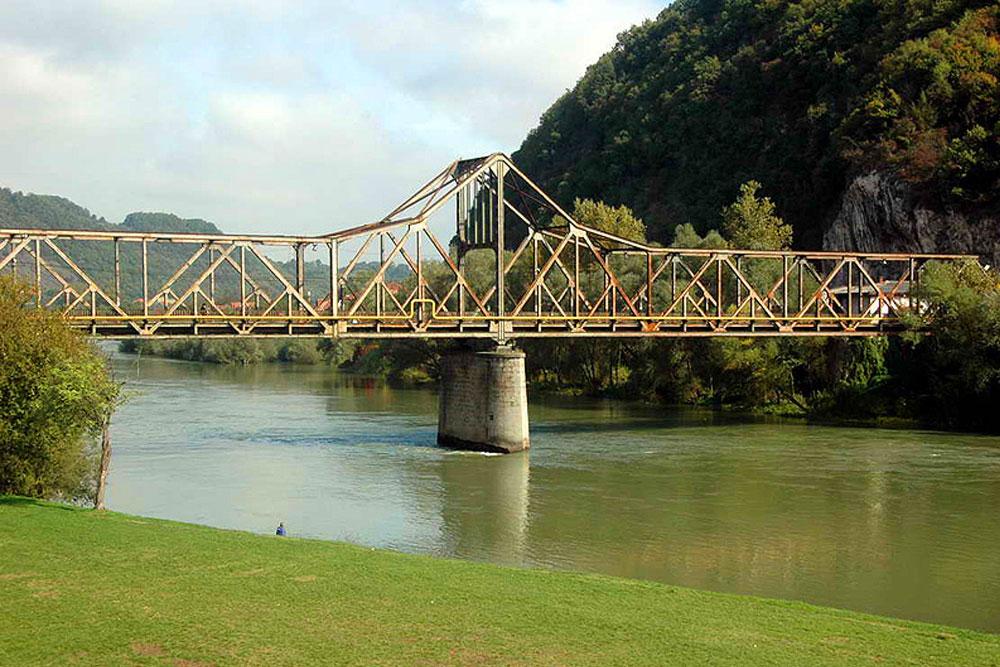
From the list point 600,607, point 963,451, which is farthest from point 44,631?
point 963,451

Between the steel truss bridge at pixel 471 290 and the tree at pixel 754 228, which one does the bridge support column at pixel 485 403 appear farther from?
the tree at pixel 754 228

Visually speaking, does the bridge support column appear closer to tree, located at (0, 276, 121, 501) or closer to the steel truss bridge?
the steel truss bridge

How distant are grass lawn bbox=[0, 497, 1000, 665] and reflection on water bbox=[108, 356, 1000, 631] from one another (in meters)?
5.89

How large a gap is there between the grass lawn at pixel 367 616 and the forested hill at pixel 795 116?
209 ft

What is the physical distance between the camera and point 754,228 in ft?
275

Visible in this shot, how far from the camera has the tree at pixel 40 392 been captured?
2708cm

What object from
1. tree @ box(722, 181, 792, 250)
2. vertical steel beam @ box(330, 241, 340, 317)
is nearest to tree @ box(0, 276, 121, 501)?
vertical steel beam @ box(330, 241, 340, 317)

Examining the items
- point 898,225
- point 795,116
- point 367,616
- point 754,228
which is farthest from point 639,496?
point 795,116

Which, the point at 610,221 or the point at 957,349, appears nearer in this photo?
the point at 957,349

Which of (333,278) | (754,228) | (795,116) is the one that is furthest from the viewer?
(795,116)

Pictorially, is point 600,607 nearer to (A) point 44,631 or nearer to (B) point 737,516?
(A) point 44,631

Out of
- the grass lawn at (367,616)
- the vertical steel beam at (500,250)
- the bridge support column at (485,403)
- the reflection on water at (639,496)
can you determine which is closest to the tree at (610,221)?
the reflection on water at (639,496)

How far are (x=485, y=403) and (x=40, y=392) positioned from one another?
2760cm

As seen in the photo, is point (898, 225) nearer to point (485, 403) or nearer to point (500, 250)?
point (500, 250)
